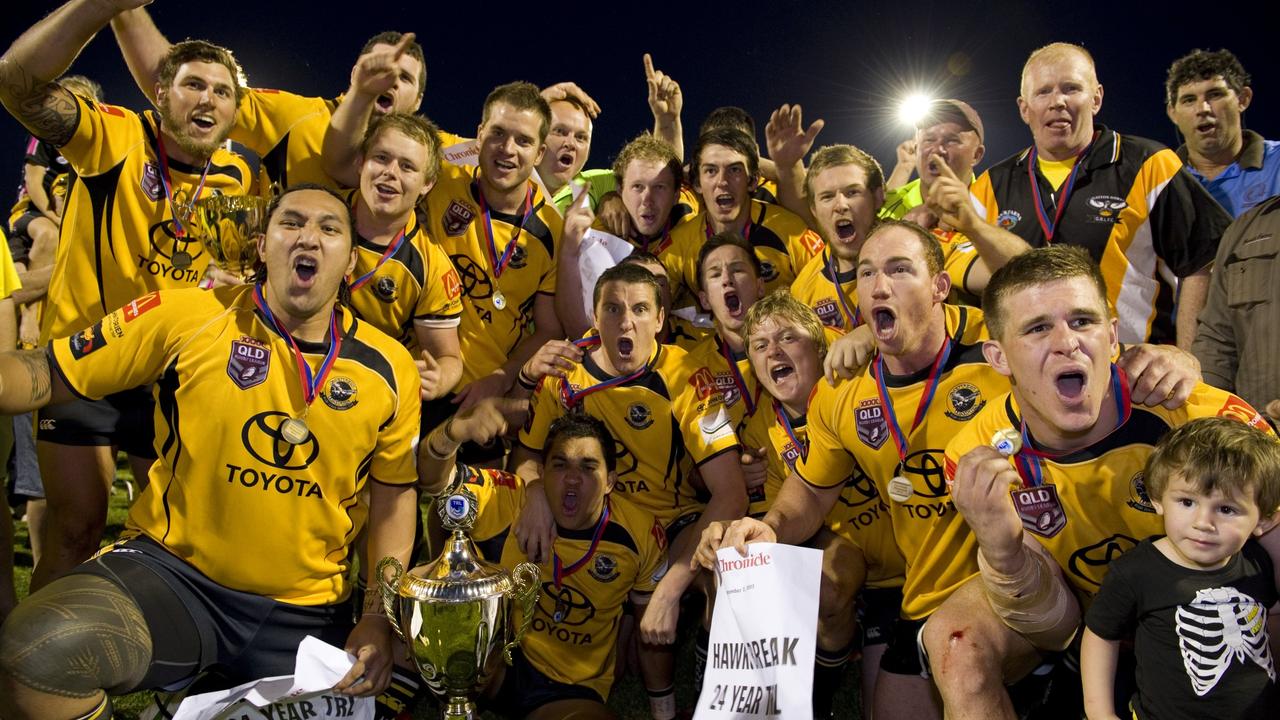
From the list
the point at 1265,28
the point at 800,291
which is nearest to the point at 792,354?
the point at 800,291

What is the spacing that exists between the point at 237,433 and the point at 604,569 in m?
1.51

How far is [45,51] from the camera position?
3.19m

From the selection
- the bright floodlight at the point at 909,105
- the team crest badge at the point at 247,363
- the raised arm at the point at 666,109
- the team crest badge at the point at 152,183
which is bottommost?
the team crest badge at the point at 247,363

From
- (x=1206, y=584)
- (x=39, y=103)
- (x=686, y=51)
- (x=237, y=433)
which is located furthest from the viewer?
(x=686, y=51)

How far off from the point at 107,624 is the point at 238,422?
71cm

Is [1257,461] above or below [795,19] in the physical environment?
below

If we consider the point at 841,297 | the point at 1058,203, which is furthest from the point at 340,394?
the point at 1058,203

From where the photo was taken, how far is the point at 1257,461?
7.16ft

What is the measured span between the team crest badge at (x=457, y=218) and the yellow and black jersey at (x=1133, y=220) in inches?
105

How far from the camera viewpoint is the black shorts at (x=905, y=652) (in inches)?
125

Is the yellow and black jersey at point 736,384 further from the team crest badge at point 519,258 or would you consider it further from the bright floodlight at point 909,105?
the bright floodlight at point 909,105

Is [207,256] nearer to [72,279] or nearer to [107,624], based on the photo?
[72,279]

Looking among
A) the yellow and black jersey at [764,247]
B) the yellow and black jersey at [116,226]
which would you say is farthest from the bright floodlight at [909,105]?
the yellow and black jersey at [116,226]

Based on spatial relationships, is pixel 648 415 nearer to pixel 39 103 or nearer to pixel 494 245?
pixel 494 245
